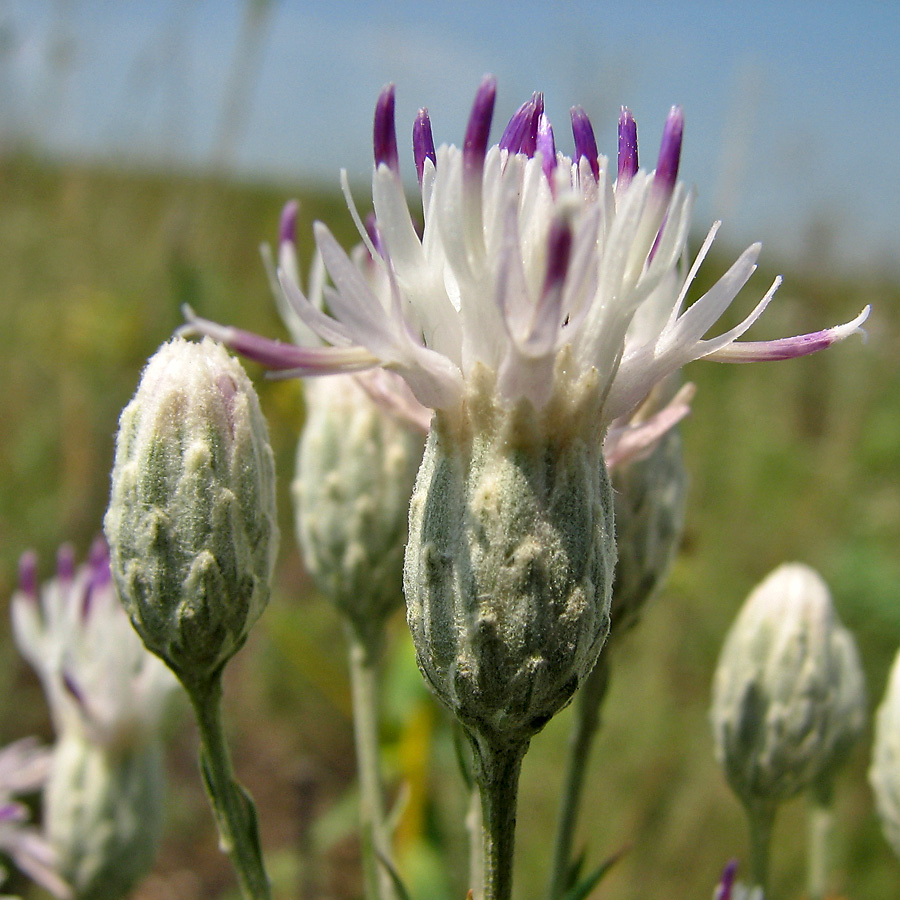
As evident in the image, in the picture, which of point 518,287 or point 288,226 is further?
point 288,226

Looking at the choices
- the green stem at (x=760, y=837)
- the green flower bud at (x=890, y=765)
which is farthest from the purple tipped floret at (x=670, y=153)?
the green stem at (x=760, y=837)

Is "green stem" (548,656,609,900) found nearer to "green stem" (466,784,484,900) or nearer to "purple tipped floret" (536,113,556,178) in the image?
"green stem" (466,784,484,900)

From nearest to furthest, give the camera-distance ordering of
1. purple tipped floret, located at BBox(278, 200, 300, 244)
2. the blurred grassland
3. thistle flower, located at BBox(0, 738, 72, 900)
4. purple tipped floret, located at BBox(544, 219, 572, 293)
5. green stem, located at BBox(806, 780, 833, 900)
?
1. purple tipped floret, located at BBox(544, 219, 572, 293)
2. purple tipped floret, located at BBox(278, 200, 300, 244)
3. green stem, located at BBox(806, 780, 833, 900)
4. thistle flower, located at BBox(0, 738, 72, 900)
5. the blurred grassland

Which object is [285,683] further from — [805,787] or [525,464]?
[525,464]

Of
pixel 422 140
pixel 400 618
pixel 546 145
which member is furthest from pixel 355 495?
pixel 400 618

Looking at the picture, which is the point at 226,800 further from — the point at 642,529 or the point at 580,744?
the point at 642,529

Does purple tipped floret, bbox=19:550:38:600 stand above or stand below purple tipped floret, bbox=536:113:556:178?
below

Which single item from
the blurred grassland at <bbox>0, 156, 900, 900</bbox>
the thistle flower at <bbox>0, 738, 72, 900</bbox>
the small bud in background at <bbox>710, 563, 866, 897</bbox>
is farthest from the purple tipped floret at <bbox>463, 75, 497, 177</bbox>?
the thistle flower at <bbox>0, 738, 72, 900</bbox>

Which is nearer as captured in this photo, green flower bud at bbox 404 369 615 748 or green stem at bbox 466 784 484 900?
green flower bud at bbox 404 369 615 748
